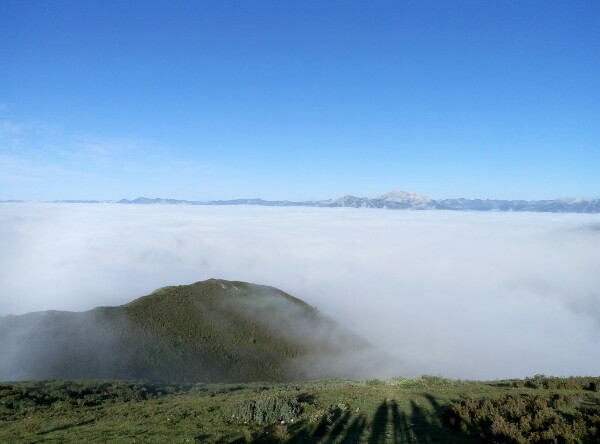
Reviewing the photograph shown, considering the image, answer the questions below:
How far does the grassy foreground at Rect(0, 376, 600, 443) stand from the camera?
40.6 ft

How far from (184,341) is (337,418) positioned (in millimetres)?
46340

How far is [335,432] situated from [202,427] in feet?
16.6

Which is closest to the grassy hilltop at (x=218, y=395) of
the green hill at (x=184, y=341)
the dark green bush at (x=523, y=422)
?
the dark green bush at (x=523, y=422)

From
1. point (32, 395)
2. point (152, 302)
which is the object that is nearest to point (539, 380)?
point (32, 395)

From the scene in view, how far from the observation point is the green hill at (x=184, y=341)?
154ft

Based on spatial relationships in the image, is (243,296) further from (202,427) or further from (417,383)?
(202,427)

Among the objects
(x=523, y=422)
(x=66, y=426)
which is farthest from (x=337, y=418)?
(x=66, y=426)

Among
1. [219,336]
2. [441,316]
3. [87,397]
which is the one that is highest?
[87,397]

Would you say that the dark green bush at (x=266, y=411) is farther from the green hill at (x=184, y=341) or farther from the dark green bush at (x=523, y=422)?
the green hill at (x=184, y=341)

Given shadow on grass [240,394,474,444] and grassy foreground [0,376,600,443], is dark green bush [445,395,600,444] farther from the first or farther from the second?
shadow on grass [240,394,474,444]

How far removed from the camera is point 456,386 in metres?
22.9

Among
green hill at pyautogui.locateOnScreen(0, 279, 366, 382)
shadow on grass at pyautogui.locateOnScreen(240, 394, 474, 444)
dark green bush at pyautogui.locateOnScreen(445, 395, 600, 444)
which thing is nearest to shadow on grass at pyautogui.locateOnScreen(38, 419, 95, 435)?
shadow on grass at pyautogui.locateOnScreen(240, 394, 474, 444)

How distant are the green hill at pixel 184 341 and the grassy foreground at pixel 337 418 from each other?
27.4m

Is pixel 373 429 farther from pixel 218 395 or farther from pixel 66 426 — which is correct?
pixel 218 395
